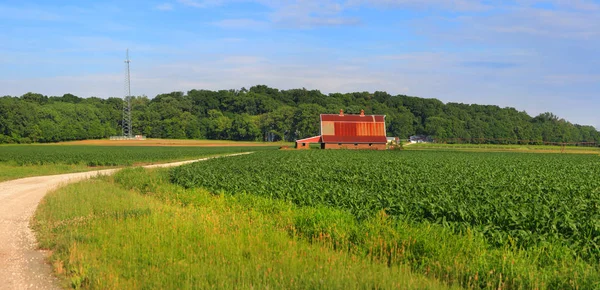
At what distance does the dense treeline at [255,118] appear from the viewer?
11625cm

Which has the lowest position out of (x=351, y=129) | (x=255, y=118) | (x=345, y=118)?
(x=351, y=129)

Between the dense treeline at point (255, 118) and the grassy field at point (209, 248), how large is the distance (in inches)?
4277

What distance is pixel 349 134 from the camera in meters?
75.2

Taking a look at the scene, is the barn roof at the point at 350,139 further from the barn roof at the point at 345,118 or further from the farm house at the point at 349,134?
the barn roof at the point at 345,118

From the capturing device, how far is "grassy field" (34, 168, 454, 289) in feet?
26.6

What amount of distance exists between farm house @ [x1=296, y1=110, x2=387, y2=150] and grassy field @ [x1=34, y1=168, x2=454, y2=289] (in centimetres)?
5818

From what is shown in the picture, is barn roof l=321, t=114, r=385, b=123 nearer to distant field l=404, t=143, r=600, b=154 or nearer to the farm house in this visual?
the farm house

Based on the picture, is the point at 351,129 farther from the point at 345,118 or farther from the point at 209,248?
the point at 209,248

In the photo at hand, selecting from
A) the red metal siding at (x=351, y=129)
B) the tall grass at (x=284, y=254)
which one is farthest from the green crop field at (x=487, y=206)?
the red metal siding at (x=351, y=129)

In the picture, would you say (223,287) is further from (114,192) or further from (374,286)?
(114,192)

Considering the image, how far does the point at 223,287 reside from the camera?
7.68 meters

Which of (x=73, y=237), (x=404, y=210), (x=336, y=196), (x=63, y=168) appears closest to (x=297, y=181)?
(x=336, y=196)

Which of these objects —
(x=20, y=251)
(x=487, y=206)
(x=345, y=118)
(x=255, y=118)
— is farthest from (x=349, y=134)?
(x=255, y=118)

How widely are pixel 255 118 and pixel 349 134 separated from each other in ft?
250
